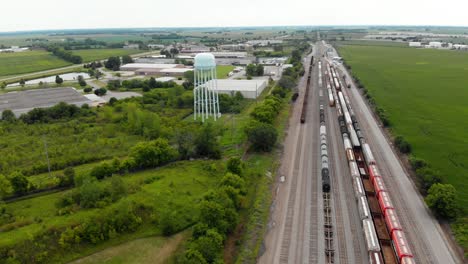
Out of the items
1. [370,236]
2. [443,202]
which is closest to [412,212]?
[443,202]

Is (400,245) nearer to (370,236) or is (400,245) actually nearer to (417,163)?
(370,236)

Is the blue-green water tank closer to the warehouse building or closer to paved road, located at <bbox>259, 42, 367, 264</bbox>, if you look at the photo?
paved road, located at <bbox>259, 42, 367, 264</bbox>

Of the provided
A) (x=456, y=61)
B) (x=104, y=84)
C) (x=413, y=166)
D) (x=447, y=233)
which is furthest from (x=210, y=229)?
(x=456, y=61)

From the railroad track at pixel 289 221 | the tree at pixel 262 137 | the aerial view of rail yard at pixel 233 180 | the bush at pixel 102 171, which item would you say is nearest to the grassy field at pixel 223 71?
the aerial view of rail yard at pixel 233 180

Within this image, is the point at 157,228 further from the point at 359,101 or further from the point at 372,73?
the point at 372,73

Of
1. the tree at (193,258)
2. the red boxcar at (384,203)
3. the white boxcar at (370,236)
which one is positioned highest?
the red boxcar at (384,203)

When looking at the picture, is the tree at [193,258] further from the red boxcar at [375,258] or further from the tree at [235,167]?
the tree at [235,167]
